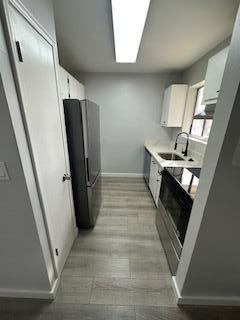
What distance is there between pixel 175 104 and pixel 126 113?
117cm

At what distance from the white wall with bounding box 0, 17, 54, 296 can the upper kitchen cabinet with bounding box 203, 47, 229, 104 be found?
5.66ft

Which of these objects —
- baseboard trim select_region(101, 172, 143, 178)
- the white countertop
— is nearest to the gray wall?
baseboard trim select_region(101, 172, 143, 178)

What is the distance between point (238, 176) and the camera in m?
0.94

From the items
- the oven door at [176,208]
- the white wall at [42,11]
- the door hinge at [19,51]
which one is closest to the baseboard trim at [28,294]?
the oven door at [176,208]

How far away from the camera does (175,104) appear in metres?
3.09

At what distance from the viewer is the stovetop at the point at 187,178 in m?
1.44

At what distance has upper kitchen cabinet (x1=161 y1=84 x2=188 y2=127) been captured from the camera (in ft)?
9.93

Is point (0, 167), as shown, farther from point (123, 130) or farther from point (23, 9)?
point (123, 130)

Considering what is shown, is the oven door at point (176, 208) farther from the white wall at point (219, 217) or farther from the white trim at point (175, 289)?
the white trim at point (175, 289)

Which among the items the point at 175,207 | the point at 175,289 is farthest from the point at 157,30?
the point at 175,289

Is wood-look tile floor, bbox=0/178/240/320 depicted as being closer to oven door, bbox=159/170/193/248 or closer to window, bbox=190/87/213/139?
oven door, bbox=159/170/193/248

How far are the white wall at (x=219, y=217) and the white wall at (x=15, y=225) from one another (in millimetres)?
1136

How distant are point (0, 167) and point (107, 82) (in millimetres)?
3248

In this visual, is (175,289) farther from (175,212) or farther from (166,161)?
(166,161)
